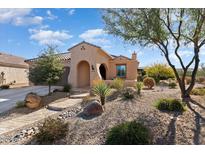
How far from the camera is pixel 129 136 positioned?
22.6ft

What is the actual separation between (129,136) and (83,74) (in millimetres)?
16161

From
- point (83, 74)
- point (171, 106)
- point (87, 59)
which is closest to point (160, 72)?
point (83, 74)

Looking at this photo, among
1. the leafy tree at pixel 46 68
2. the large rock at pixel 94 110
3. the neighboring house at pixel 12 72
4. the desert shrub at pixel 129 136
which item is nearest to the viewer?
the desert shrub at pixel 129 136

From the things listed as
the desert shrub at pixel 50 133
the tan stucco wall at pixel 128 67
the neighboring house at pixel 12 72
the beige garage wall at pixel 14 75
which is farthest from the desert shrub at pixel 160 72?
the desert shrub at pixel 50 133

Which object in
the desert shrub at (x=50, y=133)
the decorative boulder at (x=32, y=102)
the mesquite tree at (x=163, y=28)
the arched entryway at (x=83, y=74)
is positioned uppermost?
the mesquite tree at (x=163, y=28)

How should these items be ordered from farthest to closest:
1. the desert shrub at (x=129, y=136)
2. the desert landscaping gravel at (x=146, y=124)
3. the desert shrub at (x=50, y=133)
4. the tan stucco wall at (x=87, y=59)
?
the tan stucco wall at (x=87, y=59)
the desert shrub at (x=50, y=133)
the desert landscaping gravel at (x=146, y=124)
the desert shrub at (x=129, y=136)

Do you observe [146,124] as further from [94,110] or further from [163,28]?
[163,28]

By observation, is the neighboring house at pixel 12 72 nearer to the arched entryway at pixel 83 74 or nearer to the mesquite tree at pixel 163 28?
the arched entryway at pixel 83 74

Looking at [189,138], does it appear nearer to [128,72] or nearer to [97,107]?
[97,107]

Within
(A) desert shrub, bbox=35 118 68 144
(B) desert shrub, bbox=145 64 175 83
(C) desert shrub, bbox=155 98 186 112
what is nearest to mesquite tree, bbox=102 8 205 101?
(C) desert shrub, bbox=155 98 186 112

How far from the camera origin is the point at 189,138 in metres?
7.41

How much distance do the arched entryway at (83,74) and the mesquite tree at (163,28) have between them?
10834 millimetres

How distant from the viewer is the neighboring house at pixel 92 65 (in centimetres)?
2125

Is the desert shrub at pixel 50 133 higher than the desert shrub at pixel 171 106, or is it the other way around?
the desert shrub at pixel 171 106
